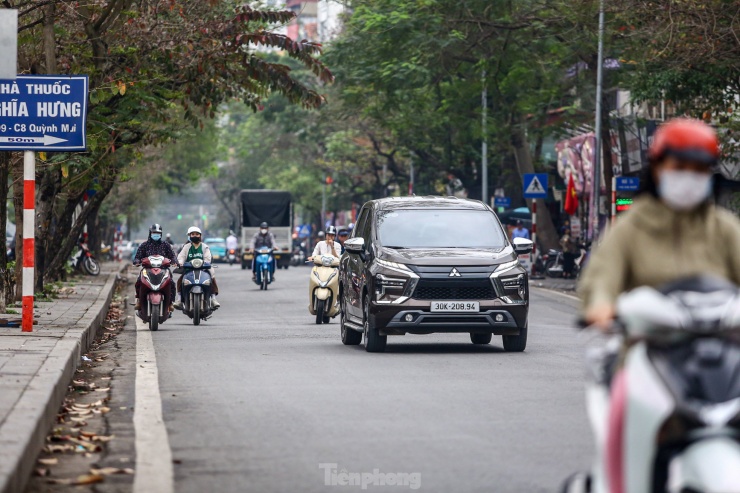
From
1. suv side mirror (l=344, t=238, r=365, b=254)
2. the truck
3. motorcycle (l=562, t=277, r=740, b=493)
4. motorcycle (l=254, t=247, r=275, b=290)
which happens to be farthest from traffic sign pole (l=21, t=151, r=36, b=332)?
the truck

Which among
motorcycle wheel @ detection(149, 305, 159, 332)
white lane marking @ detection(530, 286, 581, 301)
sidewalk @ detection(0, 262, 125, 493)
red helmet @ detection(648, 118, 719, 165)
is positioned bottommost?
white lane marking @ detection(530, 286, 581, 301)

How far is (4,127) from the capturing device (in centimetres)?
1697

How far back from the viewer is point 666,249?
546cm

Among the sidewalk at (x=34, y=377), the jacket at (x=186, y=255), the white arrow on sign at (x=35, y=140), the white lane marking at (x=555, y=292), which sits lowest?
the white lane marking at (x=555, y=292)

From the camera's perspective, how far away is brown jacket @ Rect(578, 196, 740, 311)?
214 inches

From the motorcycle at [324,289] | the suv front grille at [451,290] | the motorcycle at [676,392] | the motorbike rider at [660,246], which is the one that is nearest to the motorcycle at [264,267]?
the motorcycle at [324,289]

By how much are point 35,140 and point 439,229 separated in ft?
15.2

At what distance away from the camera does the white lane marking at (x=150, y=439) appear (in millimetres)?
7758

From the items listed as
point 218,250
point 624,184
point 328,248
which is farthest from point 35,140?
point 218,250

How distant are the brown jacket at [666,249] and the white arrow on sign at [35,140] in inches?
491

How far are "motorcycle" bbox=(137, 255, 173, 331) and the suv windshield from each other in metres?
5.13

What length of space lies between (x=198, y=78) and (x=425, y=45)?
1181 cm

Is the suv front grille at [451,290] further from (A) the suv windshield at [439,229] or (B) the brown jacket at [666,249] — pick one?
(B) the brown jacket at [666,249]

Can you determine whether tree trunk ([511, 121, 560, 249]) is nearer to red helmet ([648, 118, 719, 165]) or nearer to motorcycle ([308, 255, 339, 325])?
motorcycle ([308, 255, 339, 325])
